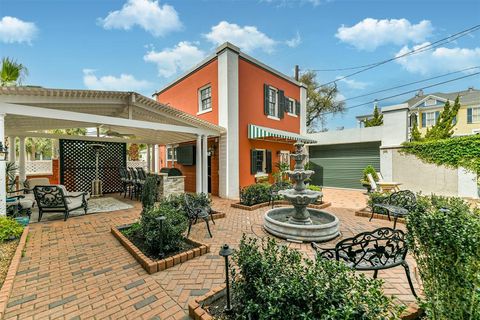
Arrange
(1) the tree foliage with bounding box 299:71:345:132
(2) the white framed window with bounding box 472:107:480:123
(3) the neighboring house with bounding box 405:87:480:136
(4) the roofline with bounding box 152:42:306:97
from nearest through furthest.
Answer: (4) the roofline with bounding box 152:42:306:97 → (2) the white framed window with bounding box 472:107:480:123 → (3) the neighboring house with bounding box 405:87:480:136 → (1) the tree foliage with bounding box 299:71:345:132

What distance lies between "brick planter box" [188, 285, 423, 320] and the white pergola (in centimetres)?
585

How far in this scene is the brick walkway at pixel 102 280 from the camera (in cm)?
270


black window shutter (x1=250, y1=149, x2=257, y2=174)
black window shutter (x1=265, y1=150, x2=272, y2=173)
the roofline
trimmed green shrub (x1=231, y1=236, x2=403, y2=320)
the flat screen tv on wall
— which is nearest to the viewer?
trimmed green shrub (x1=231, y1=236, x2=403, y2=320)

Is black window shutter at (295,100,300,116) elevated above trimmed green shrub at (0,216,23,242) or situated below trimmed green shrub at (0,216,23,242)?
above

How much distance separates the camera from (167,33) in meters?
11.1

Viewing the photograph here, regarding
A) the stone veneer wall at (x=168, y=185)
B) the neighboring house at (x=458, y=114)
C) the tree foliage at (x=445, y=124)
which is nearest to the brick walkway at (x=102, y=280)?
the stone veneer wall at (x=168, y=185)

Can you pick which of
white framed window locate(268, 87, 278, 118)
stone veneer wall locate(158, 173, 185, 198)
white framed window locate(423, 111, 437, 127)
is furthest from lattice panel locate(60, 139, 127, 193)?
white framed window locate(423, 111, 437, 127)

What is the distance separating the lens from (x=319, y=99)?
2445cm

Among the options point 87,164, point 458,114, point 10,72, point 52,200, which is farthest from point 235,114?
point 458,114

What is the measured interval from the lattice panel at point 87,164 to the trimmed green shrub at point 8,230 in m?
7.12

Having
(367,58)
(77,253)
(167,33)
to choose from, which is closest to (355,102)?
(367,58)

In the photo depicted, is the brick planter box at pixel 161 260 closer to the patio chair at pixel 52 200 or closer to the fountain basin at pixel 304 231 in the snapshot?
the fountain basin at pixel 304 231

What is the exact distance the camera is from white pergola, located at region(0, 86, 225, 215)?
521cm

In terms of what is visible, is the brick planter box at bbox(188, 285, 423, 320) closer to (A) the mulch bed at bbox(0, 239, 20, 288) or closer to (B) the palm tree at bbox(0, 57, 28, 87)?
(A) the mulch bed at bbox(0, 239, 20, 288)
